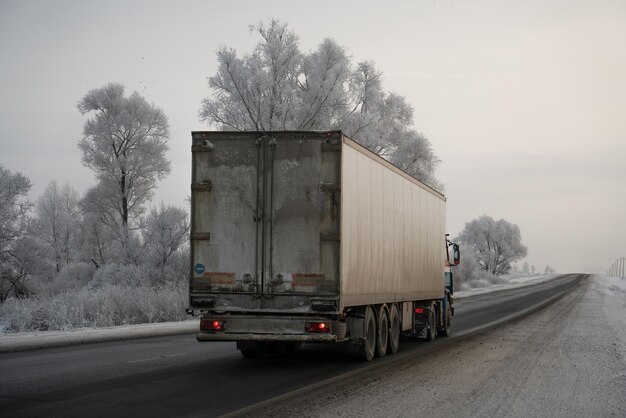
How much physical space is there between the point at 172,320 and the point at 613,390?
16744 millimetres

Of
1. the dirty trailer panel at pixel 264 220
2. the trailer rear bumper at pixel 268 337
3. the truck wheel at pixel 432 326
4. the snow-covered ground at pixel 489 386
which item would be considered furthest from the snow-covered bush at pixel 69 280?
the snow-covered ground at pixel 489 386

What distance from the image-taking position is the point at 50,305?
20.8 meters

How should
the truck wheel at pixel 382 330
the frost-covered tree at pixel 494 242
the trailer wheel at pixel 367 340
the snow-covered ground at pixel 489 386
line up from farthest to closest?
the frost-covered tree at pixel 494 242 → the truck wheel at pixel 382 330 → the trailer wheel at pixel 367 340 → the snow-covered ground at pixel 489 386

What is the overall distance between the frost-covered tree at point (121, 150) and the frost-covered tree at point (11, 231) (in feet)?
21.9

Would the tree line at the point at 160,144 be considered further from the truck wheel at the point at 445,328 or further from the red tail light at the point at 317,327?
the red tail light at the point at 317,327

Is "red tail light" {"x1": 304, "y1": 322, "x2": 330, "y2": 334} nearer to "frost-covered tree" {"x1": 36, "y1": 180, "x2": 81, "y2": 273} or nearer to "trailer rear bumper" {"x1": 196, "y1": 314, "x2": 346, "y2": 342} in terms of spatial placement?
"trailer rear bumper" {"x1": 196, "y1": 314, "x2": 346, "y2": 342}

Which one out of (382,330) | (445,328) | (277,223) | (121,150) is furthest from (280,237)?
(121,150)

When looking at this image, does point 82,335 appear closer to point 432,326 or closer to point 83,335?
point 83,335

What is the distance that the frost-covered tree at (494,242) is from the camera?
132625mm

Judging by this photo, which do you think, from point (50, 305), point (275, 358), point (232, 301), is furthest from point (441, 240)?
point (50, 305)

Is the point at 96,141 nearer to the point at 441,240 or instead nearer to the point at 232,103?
the point at 232,103

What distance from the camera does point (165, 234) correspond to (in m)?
36.3

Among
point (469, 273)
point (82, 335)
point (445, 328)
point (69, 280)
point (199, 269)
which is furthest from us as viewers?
point (469, 273)

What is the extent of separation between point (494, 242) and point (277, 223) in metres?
128
